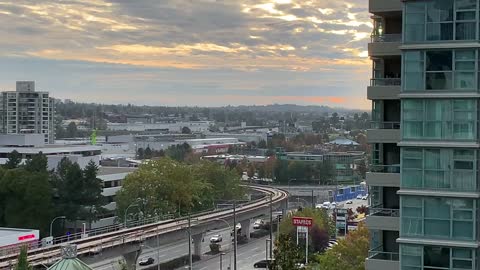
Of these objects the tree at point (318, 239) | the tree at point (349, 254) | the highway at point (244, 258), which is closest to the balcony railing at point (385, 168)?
the tree at point (349, 254)

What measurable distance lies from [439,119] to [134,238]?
4738 cm

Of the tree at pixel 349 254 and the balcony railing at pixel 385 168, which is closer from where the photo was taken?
the balcony railing at pixel 385 168

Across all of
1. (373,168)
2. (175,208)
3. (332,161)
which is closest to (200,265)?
(175,208)

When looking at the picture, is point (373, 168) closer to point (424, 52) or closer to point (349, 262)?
point (424, 52)

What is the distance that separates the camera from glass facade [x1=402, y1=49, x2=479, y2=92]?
87.9ft

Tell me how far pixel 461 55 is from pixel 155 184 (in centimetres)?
6965

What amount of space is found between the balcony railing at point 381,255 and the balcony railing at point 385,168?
337 centimetres

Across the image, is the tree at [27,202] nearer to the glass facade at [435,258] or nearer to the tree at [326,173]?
the glass facade at [435,258]

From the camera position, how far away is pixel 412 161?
2775 cm

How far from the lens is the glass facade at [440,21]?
26656mm

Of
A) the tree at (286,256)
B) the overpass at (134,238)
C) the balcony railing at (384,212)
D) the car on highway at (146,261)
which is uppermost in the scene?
the balcony railing at (384,212)

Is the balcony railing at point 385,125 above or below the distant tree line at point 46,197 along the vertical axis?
above

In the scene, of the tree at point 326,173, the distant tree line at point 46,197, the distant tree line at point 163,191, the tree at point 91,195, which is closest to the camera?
the distant tree line at point 46,197

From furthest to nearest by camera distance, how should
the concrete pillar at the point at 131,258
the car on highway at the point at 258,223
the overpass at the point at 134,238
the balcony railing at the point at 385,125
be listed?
the car on highway at the point at 258,223
the concrete pillar at the point at 131,258
the overpass at the point at 134,238
the balcony railing at the point at 385,125
